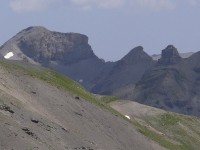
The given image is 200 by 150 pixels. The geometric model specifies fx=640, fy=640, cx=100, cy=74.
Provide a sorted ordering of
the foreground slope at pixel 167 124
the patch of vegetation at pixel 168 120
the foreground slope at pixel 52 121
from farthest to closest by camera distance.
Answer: the patch of vegetation at pixel 168 120 → the foreground slope at pixel 167 124 → the foreground slope at pixel 52 121

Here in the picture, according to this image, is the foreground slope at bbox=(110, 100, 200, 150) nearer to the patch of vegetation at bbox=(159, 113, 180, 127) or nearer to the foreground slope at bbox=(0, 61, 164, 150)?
the patch of vegetation at bbox=(159, 113, 180, 127)

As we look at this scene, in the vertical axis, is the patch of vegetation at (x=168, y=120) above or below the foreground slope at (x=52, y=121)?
above

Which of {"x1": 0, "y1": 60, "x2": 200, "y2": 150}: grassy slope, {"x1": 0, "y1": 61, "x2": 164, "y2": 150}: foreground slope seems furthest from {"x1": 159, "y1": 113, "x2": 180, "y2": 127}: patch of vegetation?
{"x1": 0, "y1": 61, "x2": 164, "y2": 150}: foreground slope

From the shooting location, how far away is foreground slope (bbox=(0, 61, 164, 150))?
209 feet

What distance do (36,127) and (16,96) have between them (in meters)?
12.4

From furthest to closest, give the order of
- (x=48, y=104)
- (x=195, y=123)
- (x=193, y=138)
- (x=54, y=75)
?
(x=195, y=123)
(x=193, y=138)
(x=54, y=75)
(x=48, y=104)

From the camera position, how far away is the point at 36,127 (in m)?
68.2

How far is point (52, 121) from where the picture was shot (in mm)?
77500

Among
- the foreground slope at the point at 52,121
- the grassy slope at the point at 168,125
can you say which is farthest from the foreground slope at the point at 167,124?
the foreground slope at the point at 52,121

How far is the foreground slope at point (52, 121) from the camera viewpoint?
63.8 m

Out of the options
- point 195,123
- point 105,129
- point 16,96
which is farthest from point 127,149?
point 195,123

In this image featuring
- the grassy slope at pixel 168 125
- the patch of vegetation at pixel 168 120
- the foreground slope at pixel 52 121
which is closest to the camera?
the foreground slope at pixel 52 121

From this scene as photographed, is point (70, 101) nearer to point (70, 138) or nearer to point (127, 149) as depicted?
point (127, 149)

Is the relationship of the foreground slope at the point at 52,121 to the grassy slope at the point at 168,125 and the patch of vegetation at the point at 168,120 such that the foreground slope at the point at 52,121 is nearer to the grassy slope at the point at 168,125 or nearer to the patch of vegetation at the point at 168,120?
the grassy slope at the point at 168,125
